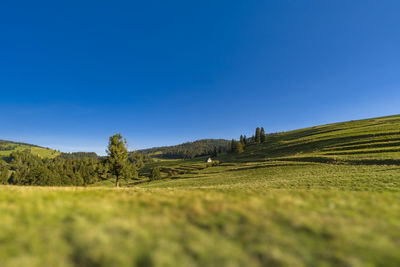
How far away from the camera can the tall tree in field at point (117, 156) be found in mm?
29627

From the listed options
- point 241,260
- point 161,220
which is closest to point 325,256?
point 241,260

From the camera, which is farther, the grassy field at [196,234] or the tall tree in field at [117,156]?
the tall tree in field at [117,156]

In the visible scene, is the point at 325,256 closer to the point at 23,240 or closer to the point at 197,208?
the point at 197,208

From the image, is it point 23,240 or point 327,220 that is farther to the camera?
point 327,220

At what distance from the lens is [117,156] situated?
29.8 m

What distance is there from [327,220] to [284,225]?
1636 mm

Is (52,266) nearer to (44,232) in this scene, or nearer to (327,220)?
(44,232)

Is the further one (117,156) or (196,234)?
(117,156)

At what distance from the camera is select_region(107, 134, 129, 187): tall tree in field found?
29.6 metres

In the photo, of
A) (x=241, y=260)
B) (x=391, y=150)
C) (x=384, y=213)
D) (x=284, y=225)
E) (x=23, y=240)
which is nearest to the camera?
(x=241, y=260)

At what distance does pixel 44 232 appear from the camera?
15.3ft

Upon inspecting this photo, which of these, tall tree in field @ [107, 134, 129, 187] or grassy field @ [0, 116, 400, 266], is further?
tall tree in field @ [107, 134, 129, 187]

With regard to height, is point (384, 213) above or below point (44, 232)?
below

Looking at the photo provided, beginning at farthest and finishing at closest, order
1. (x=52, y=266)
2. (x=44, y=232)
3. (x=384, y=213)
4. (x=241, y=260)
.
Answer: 1. (x=384, y=213)
2. (x=44, y=232)
3. (x=241, y=260)
4. (x=52, y=266)
